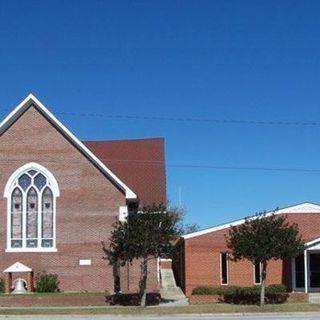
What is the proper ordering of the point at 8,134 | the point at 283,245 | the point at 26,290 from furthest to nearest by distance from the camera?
the point at 8,134, the point at 26,290, the point at 283,245

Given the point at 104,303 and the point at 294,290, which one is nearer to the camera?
the point at 104,303

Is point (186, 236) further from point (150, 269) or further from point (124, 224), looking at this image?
point (124, 224)

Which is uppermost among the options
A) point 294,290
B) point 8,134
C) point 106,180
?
point 8,134

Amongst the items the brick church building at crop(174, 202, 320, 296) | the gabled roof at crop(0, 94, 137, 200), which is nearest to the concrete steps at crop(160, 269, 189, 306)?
the brick church building at crop(174, 202, 320, 296)

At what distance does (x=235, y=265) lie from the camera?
43.0 metres

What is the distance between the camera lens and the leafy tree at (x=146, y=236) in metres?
32.9

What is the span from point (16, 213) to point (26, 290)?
4.65 m

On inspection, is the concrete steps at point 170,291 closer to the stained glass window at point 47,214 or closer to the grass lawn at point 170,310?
the grass lawn at point 170,310

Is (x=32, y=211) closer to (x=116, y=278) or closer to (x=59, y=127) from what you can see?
(x=59, y=127)

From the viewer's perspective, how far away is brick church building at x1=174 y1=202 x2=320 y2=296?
140ft

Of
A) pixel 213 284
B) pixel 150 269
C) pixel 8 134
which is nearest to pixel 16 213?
pixel 8 134

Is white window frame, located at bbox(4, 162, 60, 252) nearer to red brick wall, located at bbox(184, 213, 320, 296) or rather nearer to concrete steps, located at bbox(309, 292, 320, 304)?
red brick wall, located at bbox(184, 213, 320, 296)

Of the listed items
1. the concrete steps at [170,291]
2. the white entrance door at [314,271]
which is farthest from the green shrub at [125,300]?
the white entrance door at [314,271]

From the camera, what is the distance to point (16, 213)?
41.0m
